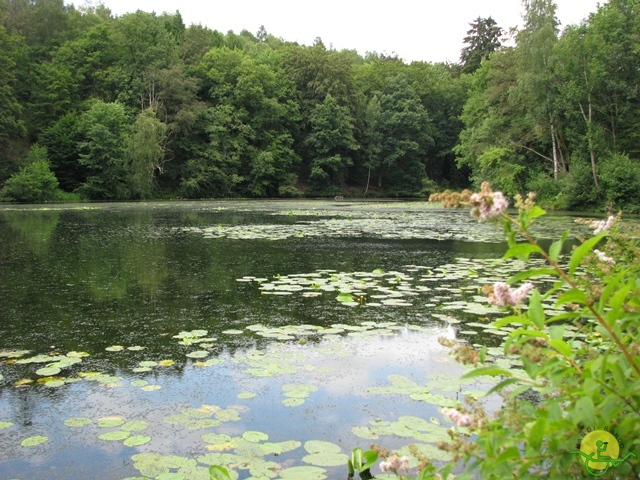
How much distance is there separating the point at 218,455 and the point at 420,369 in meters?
1.84

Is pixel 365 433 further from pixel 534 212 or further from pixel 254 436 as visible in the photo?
pixel 534 212

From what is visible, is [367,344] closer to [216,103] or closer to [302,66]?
[216,103]

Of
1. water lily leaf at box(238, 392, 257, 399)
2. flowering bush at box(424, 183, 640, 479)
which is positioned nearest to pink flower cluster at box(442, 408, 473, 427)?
flowering bush at box(424, 183, 640, 479)

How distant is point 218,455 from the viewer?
267cm

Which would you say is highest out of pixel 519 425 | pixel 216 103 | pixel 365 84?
pixel 365 84

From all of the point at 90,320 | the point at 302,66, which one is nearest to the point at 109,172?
the point at 302,66

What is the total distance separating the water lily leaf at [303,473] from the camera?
97.1 inches

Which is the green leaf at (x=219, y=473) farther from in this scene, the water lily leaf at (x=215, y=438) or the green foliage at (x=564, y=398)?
the green foliage at (x=564, y=398)

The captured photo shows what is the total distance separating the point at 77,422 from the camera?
3.03 metres

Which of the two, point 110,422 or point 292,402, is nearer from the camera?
point 110,422

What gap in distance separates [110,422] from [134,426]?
16 centimetres

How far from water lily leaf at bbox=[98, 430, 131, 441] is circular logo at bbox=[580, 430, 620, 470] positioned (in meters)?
2.34

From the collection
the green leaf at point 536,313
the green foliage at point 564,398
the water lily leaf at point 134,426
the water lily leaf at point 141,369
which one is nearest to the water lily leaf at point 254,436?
the water lily leaf at point 134,426

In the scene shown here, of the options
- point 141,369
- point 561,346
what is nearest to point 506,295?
point 561,346
